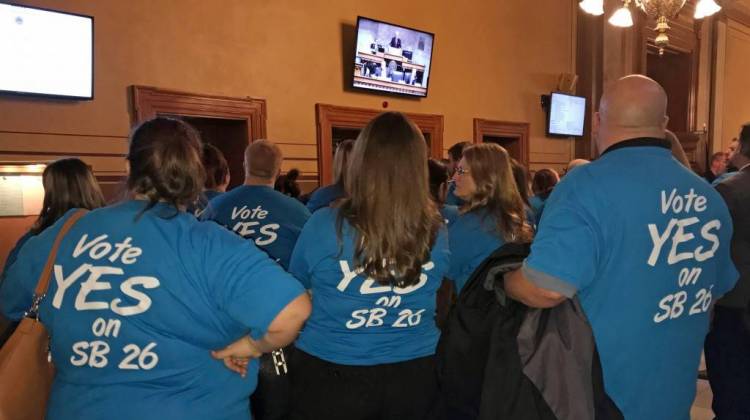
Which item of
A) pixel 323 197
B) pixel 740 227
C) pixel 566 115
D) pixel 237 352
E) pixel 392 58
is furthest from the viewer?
pixel 566 115

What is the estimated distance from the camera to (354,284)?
1.53 metres

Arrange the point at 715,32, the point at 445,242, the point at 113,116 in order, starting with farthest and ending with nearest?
the point at 715,32
the point at 113,116
the point at 445,242

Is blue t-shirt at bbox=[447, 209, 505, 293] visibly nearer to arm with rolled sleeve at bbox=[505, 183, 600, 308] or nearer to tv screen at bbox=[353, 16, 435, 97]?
arm with rolled sleeve at bbox=[505, 183, 600, 308]

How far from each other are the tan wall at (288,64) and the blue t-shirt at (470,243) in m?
3.16

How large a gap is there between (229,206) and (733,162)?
7.52 feet

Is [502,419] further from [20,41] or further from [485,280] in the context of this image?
[20,41]

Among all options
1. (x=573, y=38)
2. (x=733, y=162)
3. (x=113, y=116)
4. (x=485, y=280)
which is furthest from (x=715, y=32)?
(x=485, y=280)

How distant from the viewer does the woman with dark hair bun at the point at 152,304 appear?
3.69 feet

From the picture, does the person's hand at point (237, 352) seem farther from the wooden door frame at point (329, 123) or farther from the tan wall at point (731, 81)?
the tan wall at point (731, 81)

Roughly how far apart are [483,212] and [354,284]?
88 centimetres

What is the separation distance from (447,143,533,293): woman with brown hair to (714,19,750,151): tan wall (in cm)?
1001

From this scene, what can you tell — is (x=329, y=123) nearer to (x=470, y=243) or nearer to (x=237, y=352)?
(x=470, y=243)

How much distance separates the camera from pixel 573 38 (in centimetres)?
866

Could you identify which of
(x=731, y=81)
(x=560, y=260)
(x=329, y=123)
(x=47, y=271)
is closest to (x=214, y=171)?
(x=47, y=271)
